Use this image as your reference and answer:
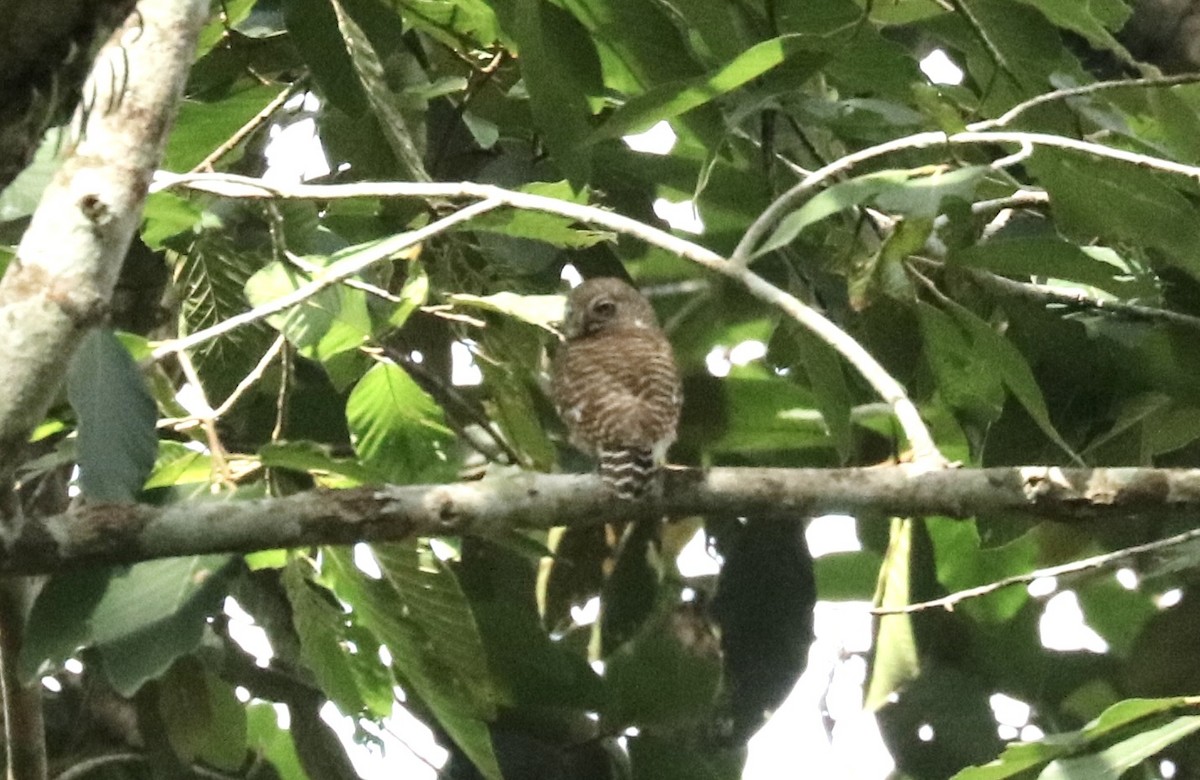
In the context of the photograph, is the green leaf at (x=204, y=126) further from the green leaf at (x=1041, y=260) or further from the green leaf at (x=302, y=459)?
the green leaf at (x=1041, y=260)

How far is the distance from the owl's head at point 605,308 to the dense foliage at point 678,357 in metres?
0.05

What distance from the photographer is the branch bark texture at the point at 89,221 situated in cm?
126

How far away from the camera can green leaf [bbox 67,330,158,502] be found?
1.40 metres

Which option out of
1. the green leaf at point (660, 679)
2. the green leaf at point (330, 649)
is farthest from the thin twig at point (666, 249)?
the green leaf at point (660, 679)

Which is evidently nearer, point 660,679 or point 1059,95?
point 1059,95

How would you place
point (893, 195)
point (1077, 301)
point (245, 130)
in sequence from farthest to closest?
1. point (1077, 301)
2. point (245, 130)
3. point (893, 195)

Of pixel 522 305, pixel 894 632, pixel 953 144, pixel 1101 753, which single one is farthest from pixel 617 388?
pixel 1101 753

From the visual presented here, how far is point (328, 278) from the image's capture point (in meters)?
1.54

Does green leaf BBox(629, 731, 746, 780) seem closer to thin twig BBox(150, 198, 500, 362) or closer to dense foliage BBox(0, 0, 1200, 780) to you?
dense foliage BBox(0, 0, 1200, 780)

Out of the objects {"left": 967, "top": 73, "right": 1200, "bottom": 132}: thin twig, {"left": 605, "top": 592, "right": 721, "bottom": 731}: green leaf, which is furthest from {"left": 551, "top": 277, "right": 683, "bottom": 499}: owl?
{"left": 967, "top": 73, "right": 1200, "bottom": 132}: thin twig

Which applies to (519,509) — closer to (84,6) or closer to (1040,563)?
(84,6)

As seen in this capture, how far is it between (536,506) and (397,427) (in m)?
0.26

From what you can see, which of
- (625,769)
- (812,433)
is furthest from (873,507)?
(625,769)

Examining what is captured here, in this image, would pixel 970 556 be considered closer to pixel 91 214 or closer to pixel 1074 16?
pixel 1074 16
